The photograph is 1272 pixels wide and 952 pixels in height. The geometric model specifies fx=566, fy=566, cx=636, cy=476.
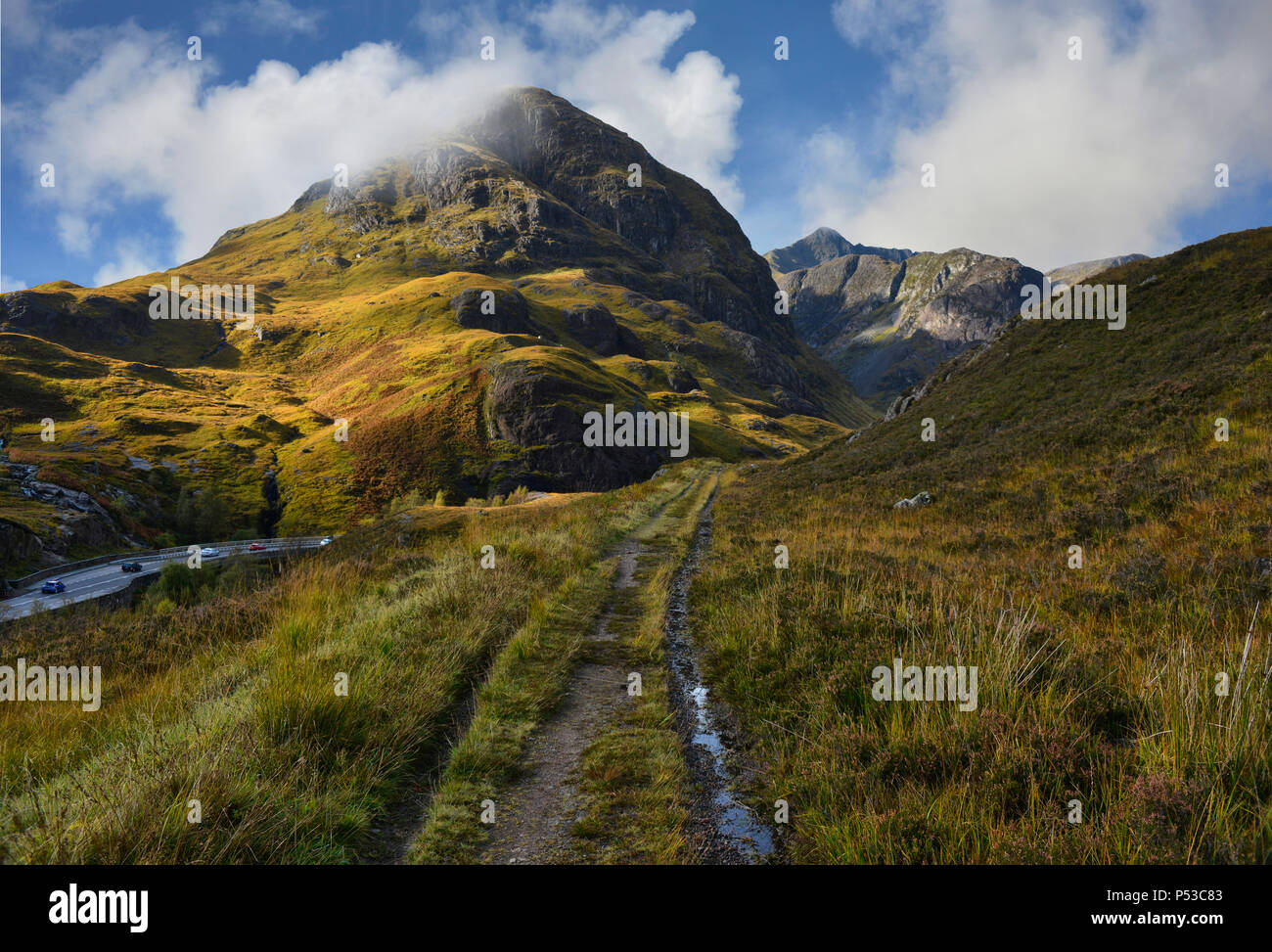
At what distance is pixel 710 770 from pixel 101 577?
70227mm

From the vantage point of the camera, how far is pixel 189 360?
16238cm

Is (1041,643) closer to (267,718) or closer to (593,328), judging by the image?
(267,718)

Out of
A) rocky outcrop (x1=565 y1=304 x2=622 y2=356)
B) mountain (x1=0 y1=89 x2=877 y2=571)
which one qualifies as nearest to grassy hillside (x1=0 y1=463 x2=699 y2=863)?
mountain (x1=0 y1=89 x2=877 y2=571)

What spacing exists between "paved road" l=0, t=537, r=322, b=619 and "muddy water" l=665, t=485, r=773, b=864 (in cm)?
4656

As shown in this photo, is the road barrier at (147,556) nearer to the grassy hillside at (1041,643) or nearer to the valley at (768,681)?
the valley at (768,681)

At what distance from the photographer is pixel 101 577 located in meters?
53.1

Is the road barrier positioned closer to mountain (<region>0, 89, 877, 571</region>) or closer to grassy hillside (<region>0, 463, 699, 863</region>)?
mountain (<region>0, 89, 877, 571</region>)

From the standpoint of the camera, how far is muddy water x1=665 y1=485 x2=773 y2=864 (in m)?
4.10

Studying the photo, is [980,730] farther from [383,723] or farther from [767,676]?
[383,723]

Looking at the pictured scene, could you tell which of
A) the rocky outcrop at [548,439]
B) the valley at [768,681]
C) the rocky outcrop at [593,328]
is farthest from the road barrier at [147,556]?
the rocky outcrop at [593,328]

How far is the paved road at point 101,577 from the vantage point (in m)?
43.0

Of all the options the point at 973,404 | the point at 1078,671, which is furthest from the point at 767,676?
the point at 973,404
